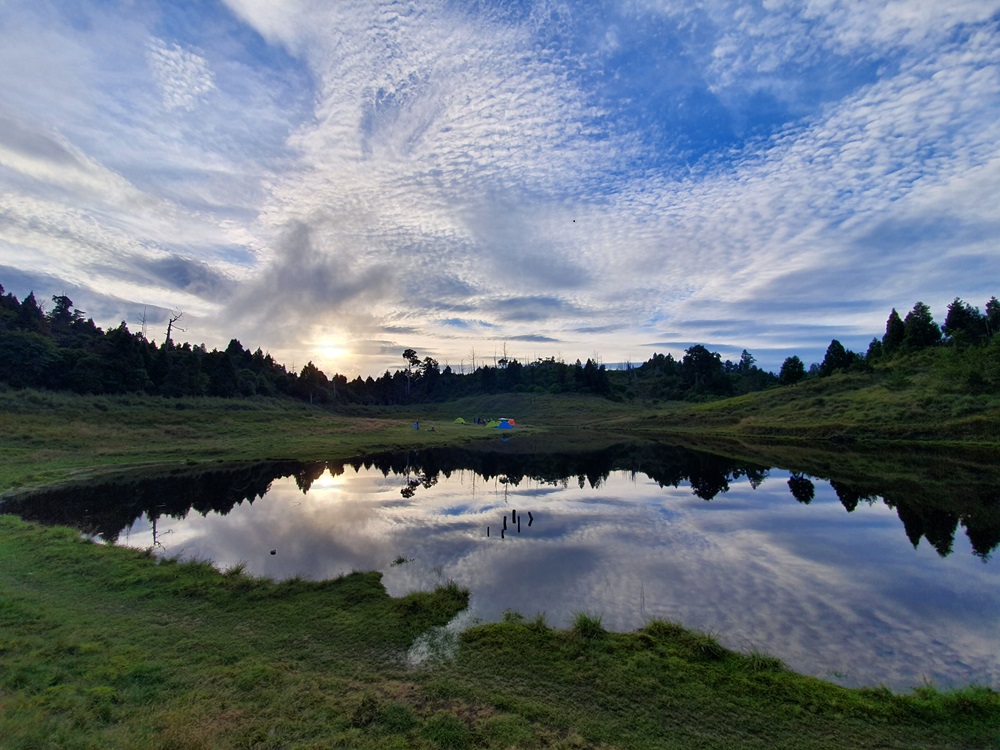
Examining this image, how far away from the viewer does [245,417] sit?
71.6 meters

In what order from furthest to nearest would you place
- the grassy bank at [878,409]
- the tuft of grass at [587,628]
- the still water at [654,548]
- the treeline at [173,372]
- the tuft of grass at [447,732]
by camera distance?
the treeline at [173,372] → the grassy bank at [878,409] → the still water at [654,548] → the tuft of grass at [587,628] → the tuft of grass at [447,732]

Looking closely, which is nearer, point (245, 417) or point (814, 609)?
point (814, 609)

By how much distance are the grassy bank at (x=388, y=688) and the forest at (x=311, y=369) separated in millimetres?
69134

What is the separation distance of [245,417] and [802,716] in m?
77.7

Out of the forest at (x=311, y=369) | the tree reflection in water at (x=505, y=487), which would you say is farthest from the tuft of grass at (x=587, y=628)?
the forest at (x=311, y=369)

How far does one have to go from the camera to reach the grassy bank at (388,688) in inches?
301

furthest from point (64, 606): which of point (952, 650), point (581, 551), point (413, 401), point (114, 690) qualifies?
point (413, 401)

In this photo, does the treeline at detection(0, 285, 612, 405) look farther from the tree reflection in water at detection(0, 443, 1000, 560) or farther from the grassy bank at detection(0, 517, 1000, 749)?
the grassy bank at detection(0, 517, 1000, 749)

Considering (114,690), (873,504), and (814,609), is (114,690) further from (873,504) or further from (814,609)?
(873,504)

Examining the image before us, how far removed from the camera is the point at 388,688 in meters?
9.16

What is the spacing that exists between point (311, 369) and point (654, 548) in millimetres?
128891

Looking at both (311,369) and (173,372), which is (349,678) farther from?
(311,369)

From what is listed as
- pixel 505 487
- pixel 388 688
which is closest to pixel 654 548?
pixel 388 688

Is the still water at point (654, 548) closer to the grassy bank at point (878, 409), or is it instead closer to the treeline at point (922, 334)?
the grassy bank at point (878, 409)
